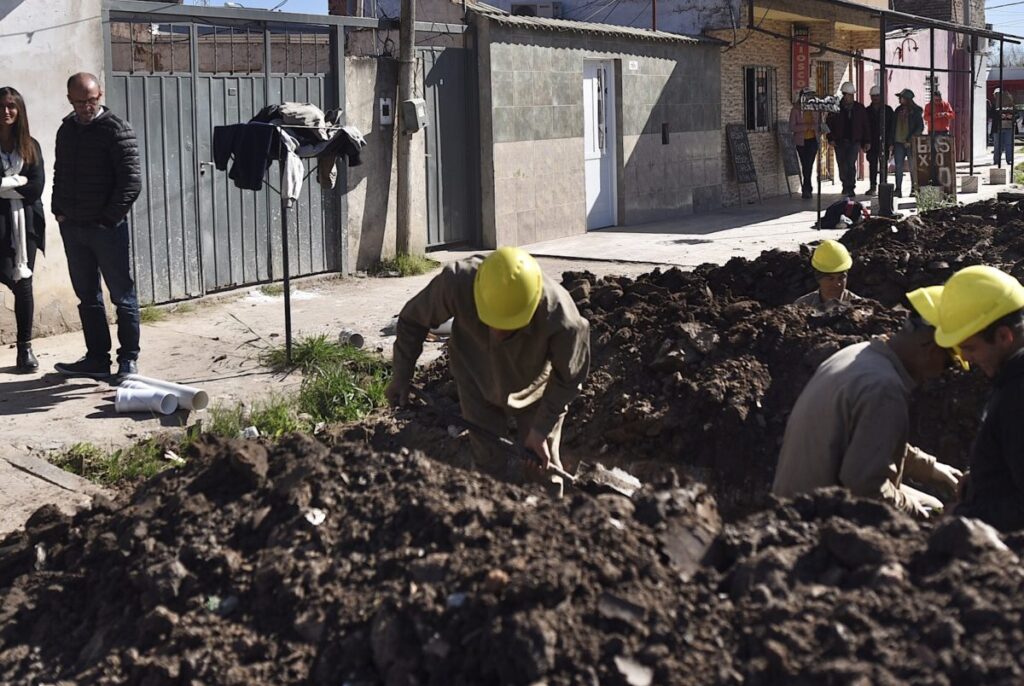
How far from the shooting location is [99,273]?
9.05m

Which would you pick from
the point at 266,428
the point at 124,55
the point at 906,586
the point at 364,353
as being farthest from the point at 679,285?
the point at 906,586

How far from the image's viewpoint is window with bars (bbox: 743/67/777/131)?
2325cm

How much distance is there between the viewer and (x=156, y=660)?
3.82m

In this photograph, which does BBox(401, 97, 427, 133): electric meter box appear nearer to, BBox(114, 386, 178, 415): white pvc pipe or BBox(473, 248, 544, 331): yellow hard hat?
BBox(114, 386, 178, 415): white pvc pipe

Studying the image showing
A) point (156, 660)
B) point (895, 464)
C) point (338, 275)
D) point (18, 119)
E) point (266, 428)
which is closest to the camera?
point (156, 660)

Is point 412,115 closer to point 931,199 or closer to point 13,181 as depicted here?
point 13,181

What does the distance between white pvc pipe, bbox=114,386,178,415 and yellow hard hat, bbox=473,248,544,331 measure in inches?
139

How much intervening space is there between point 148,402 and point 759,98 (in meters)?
17.5

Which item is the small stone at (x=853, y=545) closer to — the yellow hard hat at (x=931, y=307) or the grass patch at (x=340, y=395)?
the yellow hard hat at (x=931, y=307)

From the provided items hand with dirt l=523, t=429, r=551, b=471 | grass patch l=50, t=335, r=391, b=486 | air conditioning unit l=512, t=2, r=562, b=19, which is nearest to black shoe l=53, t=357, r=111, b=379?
grass patch l=50, t=335, r=391, b=486

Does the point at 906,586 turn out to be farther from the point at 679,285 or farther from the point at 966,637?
the point at 679,285

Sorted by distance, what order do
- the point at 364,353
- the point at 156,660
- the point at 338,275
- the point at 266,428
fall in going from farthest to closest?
1. the point at 338,275
2. the point at 364,353
3. the point at 266,428
4. the point at 156,660

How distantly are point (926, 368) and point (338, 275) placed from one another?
9611 millimetres

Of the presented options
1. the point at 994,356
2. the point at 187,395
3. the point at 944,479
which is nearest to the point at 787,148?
the point at 187,395
